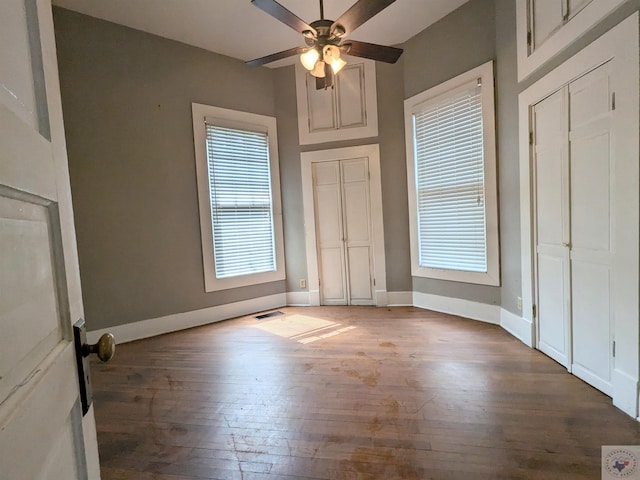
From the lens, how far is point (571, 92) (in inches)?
91.5

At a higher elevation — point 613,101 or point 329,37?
point 329,37

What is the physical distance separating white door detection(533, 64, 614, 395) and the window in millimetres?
696

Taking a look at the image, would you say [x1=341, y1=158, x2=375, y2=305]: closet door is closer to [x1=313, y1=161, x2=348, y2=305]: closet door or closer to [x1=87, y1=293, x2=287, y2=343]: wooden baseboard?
[x1=313, y1=161, x2=348, y2=305]: closet door

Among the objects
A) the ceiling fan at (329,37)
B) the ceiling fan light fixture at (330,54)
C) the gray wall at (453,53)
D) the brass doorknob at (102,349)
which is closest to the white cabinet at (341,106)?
the gray wall at (453,53)

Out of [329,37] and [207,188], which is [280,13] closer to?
[329,37]

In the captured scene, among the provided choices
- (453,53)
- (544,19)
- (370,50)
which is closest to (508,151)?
(544,19)

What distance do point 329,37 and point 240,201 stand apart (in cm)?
248

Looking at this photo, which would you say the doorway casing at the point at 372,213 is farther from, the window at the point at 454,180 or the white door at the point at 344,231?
the window at the point at 454,180

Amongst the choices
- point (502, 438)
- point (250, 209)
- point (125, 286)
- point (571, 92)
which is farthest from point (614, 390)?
point (125, 286)

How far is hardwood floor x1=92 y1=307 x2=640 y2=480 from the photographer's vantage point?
166 cm

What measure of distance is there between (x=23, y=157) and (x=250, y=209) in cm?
409

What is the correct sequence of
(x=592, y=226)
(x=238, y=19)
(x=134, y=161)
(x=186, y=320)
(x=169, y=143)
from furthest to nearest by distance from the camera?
(x=186, y=320)
(x=169, y=143)
(x=134, y=161)
(x=238, y=19)
(x=592, y=226)

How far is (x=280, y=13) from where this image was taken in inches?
93.7

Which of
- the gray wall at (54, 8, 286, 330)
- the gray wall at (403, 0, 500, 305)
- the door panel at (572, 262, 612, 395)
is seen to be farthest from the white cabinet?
the door panel at (572, 262, 612, 395)
